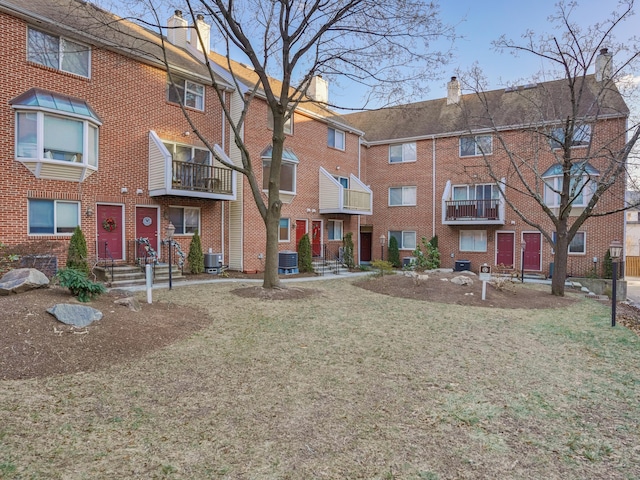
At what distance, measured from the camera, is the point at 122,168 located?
510 inches

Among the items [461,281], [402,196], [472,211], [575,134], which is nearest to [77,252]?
[461,281]

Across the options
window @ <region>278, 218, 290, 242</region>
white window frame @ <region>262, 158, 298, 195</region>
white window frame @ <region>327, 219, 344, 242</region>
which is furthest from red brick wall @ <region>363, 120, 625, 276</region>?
window @ <region>278, 218, 290, 242</region>

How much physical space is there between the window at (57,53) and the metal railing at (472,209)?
58.4ft

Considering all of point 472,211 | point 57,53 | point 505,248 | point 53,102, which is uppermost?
point 57,53

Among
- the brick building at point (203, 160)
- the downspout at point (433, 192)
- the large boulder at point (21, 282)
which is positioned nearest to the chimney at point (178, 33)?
the brick building at point (203, 160)

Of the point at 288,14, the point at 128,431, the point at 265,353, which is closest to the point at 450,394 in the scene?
the point at 265,353

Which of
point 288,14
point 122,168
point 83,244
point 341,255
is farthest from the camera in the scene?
point 341,255

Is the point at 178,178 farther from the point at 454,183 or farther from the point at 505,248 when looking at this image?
the point at 505,248

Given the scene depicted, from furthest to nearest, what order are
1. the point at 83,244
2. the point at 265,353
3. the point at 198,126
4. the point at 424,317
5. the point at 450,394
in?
the point at 198,126
the point at 83,244
the point at 424,317
the point at 265,353
the point at 450,394

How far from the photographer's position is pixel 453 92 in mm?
23812

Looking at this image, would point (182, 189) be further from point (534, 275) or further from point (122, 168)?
point (534, 275)

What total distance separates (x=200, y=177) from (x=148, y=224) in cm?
253

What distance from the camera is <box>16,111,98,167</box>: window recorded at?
35.0 feet

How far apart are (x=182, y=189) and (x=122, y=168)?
2019 millimetres
